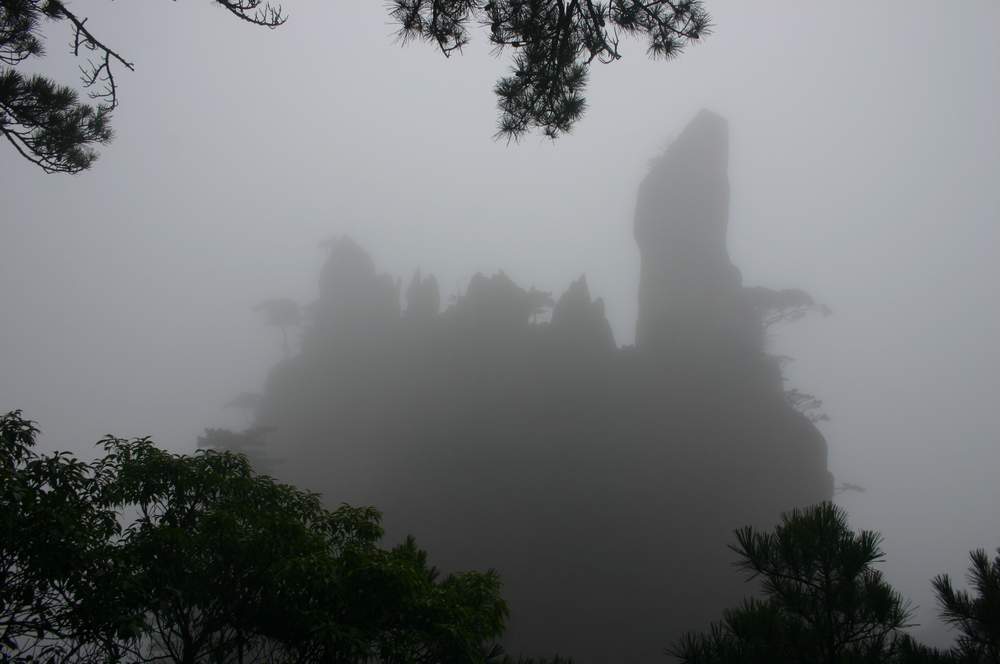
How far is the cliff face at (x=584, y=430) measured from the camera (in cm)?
2848

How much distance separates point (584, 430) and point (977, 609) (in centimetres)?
2933

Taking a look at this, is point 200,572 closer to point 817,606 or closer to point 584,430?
point 817,606

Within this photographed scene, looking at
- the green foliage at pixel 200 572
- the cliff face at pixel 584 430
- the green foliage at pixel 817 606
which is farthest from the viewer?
the cliff face at pixel 584 430

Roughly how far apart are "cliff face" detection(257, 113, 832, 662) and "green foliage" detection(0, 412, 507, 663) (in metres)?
23.2

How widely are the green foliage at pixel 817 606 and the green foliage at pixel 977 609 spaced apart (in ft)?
1.22

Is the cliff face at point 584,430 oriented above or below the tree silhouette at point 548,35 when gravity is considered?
above

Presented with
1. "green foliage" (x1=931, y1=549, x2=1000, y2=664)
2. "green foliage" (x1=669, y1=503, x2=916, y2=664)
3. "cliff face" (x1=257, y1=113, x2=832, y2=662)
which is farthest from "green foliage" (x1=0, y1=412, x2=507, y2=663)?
"cliff face" (x1=257, y1=113, x2=832, y2=662)

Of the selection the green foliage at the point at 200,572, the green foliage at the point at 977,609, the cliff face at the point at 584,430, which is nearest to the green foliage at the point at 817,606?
the green foliage at the point at 977,609

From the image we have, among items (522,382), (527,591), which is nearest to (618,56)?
(527,591)

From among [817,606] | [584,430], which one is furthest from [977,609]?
[584,430]

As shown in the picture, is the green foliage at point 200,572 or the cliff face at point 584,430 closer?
the green foliage at point 200,572

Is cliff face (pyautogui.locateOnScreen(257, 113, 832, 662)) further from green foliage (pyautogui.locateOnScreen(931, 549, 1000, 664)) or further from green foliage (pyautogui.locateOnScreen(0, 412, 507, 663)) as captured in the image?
green foliage (pyautogui.locateOnScreen(931, 549, 1000, 664))

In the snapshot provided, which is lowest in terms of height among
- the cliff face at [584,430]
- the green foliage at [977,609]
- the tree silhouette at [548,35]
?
the green foliage at [977,609]

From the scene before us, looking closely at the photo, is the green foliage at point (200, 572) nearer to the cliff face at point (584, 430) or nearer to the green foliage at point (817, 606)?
the green foliage at point (817, 606)
